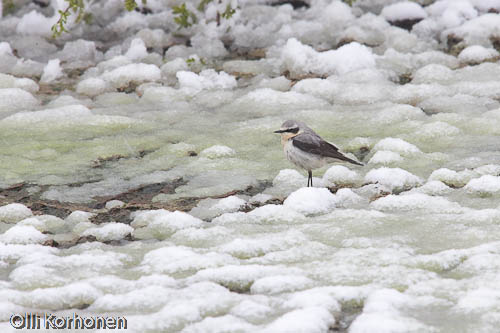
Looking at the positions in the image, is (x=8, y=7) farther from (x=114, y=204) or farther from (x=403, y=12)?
(x=114, y=204)

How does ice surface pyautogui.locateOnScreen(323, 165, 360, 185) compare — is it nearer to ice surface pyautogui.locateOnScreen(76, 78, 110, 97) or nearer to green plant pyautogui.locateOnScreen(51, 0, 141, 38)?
ice surface pyautogui.locateOnScreen(76, 78, 110, 97)

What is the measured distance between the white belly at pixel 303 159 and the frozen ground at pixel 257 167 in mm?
156

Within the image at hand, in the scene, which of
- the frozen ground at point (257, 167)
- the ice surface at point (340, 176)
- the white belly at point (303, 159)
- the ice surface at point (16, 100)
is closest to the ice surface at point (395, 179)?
the frozen ground at point (257, 167)

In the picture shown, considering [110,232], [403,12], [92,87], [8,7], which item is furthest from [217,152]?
[8,7]

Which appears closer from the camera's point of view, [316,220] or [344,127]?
[316,220]

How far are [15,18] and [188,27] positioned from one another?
222 centimetres

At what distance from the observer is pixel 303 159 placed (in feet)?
18.7

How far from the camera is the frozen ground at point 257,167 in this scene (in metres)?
3.72

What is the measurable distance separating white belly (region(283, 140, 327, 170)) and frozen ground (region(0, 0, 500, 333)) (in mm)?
156

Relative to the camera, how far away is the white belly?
5.70 meters

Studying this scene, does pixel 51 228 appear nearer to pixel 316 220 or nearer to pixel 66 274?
pixel 66 274

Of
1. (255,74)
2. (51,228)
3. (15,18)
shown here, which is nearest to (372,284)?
(51,228)

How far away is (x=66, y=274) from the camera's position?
4.12 metres

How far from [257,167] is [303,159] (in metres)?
0.56
